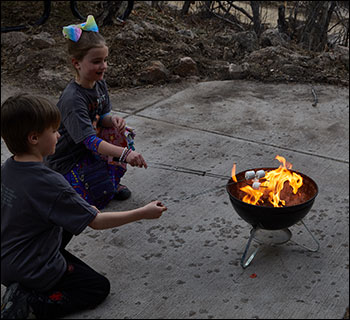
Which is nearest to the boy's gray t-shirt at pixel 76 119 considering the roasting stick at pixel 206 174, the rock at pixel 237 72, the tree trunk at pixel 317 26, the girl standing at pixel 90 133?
the girl standing at pixel 90 133

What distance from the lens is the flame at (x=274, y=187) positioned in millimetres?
3117

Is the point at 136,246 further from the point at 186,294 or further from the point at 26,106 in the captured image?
the point at 26,106

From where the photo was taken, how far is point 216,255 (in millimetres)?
3275

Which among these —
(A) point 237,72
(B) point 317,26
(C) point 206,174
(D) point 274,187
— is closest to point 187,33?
(A) point 237,72

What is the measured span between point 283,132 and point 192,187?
1391 millimetres

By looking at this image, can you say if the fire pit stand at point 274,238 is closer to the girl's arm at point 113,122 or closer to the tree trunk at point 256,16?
the girl's arm at point 113,122

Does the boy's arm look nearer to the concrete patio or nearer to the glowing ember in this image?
the concrete patio

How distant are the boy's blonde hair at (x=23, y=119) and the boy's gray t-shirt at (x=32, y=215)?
4.0 inches

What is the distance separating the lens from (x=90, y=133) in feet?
11.1

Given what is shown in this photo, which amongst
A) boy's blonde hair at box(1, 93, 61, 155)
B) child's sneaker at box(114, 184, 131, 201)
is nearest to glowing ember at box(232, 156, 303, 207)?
child's sneaker at box(114, 184, 131, 201)

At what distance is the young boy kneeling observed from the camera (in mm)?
2381

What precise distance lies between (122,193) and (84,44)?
108 cm

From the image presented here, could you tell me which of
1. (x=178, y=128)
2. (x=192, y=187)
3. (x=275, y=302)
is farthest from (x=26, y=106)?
(x=178, y=128)

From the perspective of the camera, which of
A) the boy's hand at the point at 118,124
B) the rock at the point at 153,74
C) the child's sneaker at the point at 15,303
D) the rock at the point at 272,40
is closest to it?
the child's sneaker at the point at 15,303
